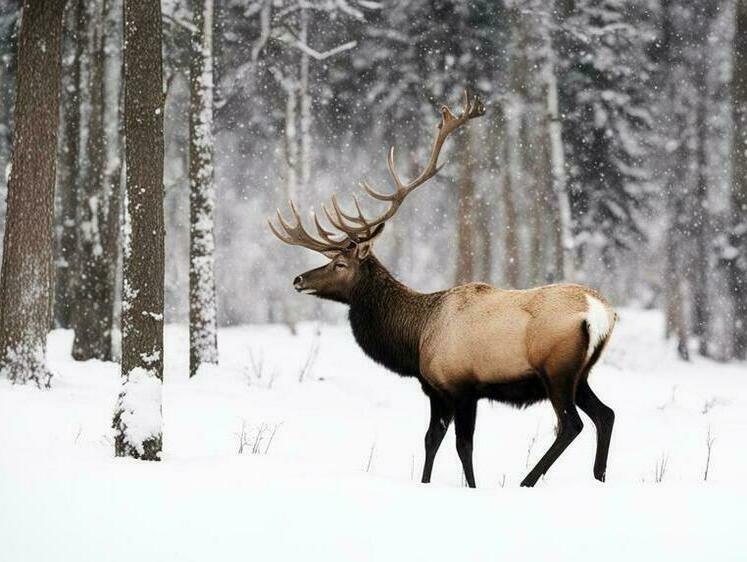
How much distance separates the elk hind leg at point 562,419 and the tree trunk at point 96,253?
800cm

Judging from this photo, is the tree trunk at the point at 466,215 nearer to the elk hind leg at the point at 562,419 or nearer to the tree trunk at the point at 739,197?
the tree trunk at the point at 739,197

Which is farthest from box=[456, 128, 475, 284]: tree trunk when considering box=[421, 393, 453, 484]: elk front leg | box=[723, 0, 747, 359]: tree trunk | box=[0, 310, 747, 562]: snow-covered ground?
box=[421, 393, 453, 484]: elk front leg

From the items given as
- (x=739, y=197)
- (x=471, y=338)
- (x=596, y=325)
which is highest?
(x=739, y=197)

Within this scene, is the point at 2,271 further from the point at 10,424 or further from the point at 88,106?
the point at 88,106

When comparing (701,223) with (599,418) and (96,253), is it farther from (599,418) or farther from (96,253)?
(599,418)

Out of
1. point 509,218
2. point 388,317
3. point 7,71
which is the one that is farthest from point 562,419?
point 7,71

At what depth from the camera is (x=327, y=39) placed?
64.6 ft

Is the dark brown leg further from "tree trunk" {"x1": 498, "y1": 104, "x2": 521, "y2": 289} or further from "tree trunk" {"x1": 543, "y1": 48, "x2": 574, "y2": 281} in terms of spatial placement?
"tree trunk" {"x1": 498, "y1": 104, "x2": 521, "y2": 289}

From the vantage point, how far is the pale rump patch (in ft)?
19.7

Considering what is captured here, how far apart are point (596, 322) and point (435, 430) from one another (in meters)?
1.46

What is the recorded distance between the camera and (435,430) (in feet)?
21.9

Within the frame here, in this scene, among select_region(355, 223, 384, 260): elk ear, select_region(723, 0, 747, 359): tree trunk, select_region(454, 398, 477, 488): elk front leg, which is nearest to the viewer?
select_region(454, 398, 477, 488): elk front leg

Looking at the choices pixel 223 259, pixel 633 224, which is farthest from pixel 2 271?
pixel 223 259

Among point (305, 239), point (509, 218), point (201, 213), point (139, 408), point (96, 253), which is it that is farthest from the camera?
point (509, 218)
